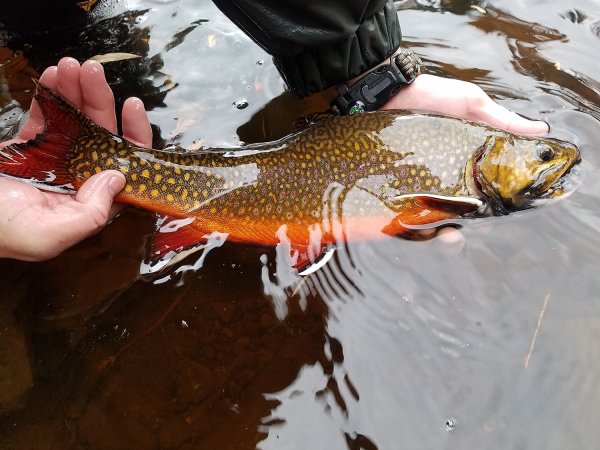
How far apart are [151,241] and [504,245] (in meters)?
2.22

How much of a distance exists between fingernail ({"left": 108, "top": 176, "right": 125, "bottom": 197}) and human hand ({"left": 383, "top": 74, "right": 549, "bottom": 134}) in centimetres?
200

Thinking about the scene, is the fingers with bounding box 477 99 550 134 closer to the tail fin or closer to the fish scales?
the fish scales

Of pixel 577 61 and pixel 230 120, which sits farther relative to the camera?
pixel 577 61

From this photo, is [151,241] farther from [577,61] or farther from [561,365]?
[577,61]

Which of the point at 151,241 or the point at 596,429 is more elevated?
the point at 151,241

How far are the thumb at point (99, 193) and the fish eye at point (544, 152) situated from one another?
97.8 inches

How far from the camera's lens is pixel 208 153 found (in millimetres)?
2779

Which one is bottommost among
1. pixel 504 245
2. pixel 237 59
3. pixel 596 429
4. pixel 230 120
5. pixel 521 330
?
pixel 596 429

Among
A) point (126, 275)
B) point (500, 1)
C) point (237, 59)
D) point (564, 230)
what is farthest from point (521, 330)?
point (500, 1)

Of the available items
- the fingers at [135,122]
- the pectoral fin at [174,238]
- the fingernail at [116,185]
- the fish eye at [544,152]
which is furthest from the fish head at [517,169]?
the fingers at [135,122]

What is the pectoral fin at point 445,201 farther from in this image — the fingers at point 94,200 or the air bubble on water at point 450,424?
the fingers at point 94,200

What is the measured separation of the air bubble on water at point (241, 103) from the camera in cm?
361

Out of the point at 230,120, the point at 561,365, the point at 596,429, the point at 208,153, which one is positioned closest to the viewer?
the point at 596,429

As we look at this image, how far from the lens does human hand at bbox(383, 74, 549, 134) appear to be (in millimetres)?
3018
